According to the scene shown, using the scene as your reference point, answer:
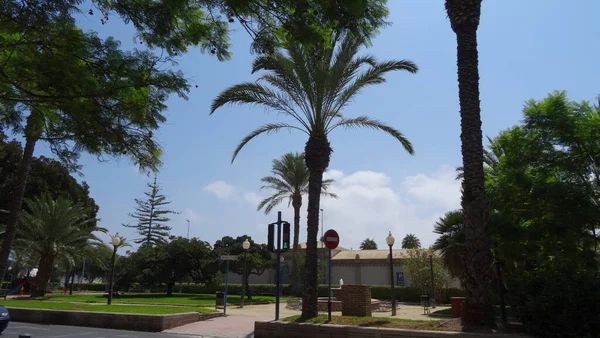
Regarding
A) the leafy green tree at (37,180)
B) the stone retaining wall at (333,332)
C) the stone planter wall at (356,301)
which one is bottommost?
the stone retaining wall at (333,332)

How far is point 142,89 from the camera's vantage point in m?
6.67

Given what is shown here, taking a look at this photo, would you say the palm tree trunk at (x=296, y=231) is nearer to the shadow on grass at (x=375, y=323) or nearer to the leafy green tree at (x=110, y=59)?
the shadow on grass at (x=375, y=323)

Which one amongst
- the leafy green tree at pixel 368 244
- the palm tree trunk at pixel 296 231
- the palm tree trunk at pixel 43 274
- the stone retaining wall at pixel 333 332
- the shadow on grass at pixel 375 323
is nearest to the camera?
the stone retaining wall at pixel 333 332

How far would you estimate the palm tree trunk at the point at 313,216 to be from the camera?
43.2 ft

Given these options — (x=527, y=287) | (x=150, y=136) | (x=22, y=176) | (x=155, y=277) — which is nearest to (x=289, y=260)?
(x=155, y=277)

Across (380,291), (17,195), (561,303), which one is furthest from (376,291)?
(561,303)

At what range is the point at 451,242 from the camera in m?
21.0

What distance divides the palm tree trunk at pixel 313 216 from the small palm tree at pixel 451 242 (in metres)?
9.17

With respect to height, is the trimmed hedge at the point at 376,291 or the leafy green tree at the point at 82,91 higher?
the leafy green tree at the point at 82,91

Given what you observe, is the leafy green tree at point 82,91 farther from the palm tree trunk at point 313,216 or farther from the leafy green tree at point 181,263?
the leafy green tree at point 181,263

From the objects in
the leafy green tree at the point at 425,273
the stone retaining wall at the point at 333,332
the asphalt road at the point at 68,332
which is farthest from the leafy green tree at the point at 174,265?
the stone retaining wall at the point at 333,332

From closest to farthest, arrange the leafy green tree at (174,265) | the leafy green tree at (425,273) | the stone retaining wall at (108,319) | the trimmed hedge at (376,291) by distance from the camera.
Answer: the stone retaining wall at (108,319) → the leafy green tree at (425,273) → the trimmed hedge at (376,291) → the leafy green tree at (174,265)

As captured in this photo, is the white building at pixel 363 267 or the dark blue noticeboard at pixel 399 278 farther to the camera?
the white building at pixel 363 267

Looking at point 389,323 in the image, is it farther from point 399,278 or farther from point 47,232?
point 399,278
